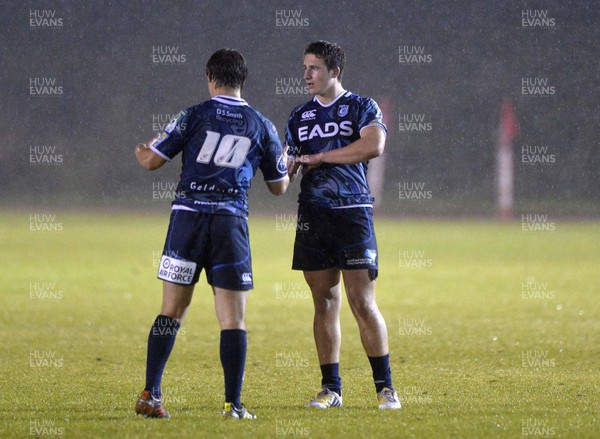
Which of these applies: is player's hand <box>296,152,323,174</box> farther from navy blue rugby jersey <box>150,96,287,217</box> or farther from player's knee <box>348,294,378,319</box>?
player's knee <box>348,294,378,319</box>

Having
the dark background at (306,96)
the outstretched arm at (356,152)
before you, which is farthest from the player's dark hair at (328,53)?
the dark background at (306,96)

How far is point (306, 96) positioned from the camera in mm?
29438

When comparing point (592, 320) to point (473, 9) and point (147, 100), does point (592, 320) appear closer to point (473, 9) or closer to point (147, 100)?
point (473, 9)

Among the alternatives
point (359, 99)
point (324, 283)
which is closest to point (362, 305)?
point (324, 283)

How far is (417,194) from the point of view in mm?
34188

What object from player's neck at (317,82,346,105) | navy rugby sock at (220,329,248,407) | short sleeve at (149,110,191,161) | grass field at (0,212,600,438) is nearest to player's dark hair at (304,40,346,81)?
player's neck at (317,82,346,105)

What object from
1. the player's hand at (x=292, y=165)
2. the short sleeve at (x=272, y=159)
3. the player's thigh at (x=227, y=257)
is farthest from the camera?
the player's hand at (x=292, y=165)

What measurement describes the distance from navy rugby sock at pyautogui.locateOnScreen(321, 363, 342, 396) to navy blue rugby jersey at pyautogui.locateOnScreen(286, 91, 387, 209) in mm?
931

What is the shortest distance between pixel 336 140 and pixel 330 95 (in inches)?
10.8

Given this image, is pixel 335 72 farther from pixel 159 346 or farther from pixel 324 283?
pixel 159 346

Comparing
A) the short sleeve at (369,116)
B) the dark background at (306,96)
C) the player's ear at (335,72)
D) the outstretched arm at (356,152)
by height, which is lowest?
the outstretched arm at (356,152)

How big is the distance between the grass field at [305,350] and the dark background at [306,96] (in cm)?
1152

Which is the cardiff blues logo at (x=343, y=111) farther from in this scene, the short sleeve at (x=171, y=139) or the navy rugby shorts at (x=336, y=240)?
the short sleeve at (x=171, y=139)

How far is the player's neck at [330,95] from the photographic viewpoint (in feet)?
18.9
